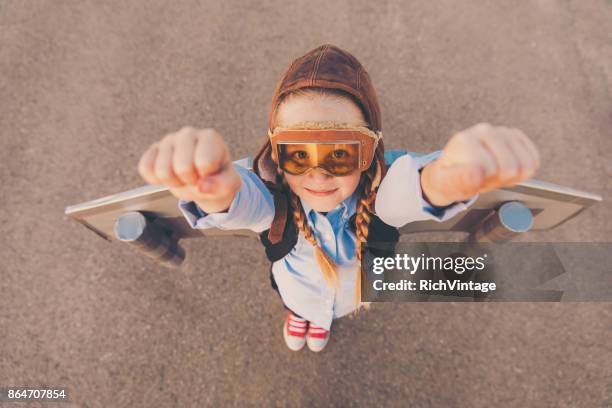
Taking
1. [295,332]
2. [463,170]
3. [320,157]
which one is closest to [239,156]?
[295,332]

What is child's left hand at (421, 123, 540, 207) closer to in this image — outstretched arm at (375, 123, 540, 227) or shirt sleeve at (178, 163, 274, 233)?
outstretched arm at (375, 123, 540, 227)

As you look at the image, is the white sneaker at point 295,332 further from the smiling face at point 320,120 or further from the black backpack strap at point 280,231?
the smiling face at point 320,120

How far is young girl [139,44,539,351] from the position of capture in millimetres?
729

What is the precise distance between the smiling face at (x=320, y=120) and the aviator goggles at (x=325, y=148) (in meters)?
0.03

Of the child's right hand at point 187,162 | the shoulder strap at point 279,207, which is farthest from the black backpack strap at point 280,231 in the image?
the child's right hand at point 187,162

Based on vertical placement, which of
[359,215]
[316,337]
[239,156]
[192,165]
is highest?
[239,156]

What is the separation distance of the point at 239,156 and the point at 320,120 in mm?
1362

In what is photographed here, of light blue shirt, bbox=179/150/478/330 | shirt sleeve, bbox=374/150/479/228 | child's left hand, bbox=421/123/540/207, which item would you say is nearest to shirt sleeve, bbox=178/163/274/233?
light blue shirt, bbox=179/150/478/330

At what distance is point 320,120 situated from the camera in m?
1.00

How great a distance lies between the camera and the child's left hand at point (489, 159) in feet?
2.28

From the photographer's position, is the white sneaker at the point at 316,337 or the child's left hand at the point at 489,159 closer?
the child's left hand at the point at 489,159

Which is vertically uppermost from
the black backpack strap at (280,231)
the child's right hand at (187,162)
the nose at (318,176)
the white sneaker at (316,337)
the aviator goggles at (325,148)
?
the aviator goggles at (325,148)

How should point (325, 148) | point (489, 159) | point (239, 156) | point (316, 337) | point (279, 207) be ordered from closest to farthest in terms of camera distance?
point (489, 159)
point (325, 148)
point (279, 207)
point (316, 337)
point (239, 156)

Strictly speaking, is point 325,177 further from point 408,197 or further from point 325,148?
point 408,197
